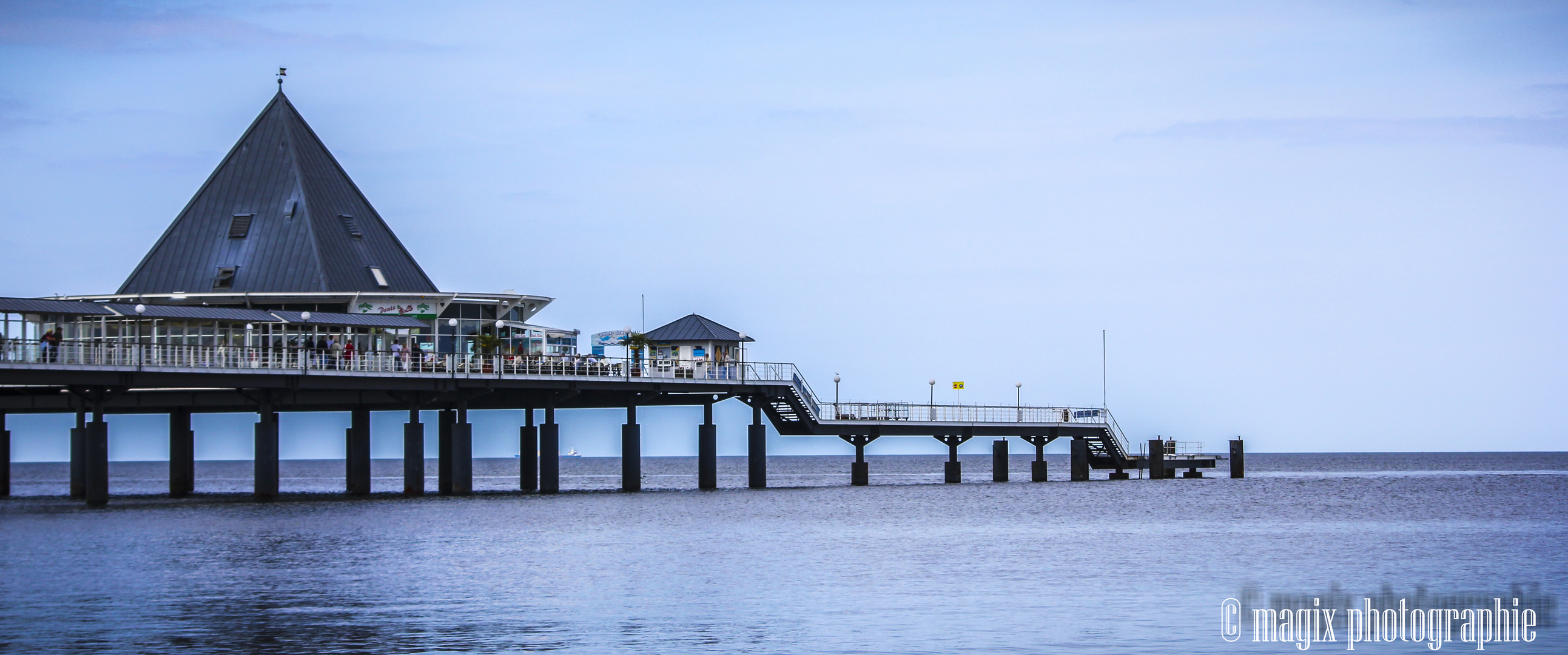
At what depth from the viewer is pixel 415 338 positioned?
253 feet

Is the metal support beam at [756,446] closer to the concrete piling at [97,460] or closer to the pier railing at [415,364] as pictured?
the pier railing at [415,364]

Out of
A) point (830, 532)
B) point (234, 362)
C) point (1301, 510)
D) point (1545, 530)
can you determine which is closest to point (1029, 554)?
point (830, 532)

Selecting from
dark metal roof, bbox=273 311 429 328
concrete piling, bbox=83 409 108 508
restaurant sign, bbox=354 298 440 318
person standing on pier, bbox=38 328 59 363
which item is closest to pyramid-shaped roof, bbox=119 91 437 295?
restaurant sign, bbox=354 298 440 318

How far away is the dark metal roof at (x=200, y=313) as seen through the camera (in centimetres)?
6475

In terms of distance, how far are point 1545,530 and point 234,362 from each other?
1796 inches

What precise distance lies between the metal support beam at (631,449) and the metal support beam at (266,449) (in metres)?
15.3

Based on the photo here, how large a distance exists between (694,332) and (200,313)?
2200 cm

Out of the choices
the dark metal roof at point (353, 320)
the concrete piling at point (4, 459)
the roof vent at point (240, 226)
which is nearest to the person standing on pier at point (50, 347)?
the dark metal roof at point (353, 320)

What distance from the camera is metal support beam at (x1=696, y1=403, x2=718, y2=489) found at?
78.9 meters

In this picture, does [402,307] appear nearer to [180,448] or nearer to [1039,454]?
[180,448]

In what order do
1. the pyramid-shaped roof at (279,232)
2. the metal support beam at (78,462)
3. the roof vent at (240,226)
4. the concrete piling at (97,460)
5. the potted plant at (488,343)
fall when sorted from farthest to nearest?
the roof vent at (240,226)
the pyramid-shaped roof at (279,232)
the potted plant at (488,343)
the metal support beam at (78,462)
the concrete piling at (97,460)

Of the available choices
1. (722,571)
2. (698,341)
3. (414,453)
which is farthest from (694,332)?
→ (722,571)

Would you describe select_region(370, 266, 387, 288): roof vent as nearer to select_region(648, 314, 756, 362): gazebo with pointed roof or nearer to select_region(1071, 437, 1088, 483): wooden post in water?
select_region(648, 314, 756, 362): gazebo with pointed roof

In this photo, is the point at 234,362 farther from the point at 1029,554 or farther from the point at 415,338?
the point at 1029,554
